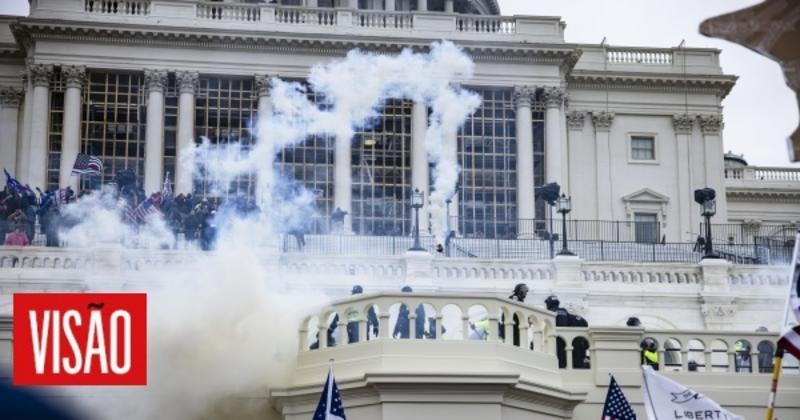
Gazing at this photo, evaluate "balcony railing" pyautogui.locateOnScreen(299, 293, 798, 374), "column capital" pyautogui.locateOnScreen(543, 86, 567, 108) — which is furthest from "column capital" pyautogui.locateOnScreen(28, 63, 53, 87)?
"balcony railing" pyautogui.locateOnScreen(299, 293, 798, 374)

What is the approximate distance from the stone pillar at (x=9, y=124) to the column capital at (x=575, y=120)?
20.3 metres

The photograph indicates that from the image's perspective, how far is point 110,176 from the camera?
58406mm

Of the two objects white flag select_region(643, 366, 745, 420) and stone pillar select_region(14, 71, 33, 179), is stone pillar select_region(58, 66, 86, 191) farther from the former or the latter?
white flag select_region(643, 366, 745, 420)

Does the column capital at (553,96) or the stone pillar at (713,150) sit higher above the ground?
the column capital at (553,96)

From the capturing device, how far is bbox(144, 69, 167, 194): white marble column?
58.4m

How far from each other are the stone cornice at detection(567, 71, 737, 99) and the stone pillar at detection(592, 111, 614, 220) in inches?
47.5

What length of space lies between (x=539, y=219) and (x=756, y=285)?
2079 centimetres

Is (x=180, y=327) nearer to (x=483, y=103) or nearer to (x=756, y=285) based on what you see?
(x=756, y=285)

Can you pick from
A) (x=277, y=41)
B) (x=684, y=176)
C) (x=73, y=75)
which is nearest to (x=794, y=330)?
(x=73, y=75)

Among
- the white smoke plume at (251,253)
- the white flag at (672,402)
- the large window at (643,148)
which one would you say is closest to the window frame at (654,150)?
the large window at (643,148)

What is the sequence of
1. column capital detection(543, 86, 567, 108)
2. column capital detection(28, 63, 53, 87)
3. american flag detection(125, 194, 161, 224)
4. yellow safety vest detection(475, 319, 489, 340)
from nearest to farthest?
yellow safety vest detection(475, 319, 489, 340)
american flag detection(125, 194, 161, 224)
column capital detection(28, 63, 53, 87)
column capital detection(543, 86, 567, 108)

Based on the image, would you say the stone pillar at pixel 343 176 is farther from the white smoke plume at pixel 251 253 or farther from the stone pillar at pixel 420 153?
the stone pillar at pixel 420 153

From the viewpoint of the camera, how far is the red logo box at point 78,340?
64.4 ft

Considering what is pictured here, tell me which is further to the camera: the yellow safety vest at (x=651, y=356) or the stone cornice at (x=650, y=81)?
the stone cornice at (x=650, y=81)
